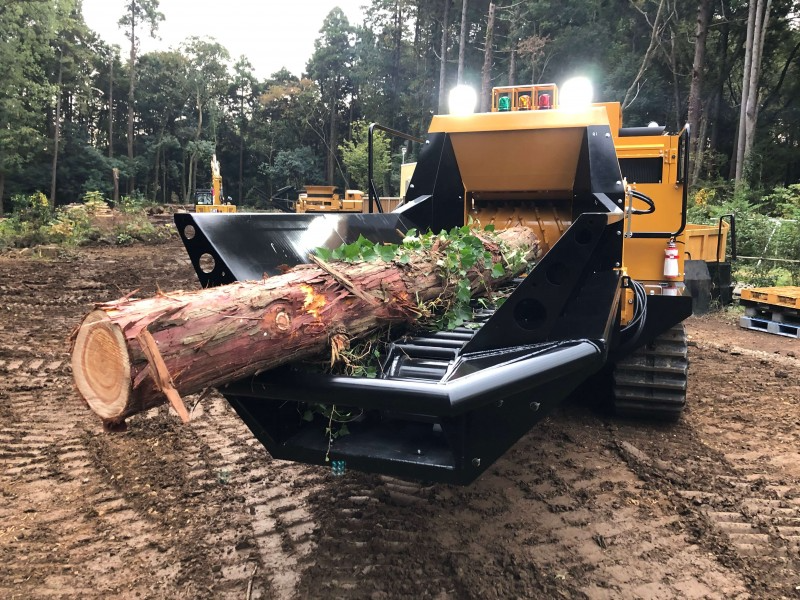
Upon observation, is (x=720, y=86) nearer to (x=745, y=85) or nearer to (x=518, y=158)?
(x=745, y=85)

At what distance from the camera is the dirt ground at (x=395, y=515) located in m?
2.63

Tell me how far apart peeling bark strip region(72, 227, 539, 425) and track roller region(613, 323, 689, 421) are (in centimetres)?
259

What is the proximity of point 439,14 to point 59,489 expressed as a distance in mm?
42041

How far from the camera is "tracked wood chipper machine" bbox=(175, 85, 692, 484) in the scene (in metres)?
2.25

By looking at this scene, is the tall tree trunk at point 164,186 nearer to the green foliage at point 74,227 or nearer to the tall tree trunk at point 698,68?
the green foliage at point 74,227

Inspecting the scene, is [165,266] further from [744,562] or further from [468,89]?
[744,562]

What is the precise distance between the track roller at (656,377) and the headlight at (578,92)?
7.05 ft

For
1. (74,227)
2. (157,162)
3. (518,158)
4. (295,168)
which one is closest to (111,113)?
(157,162)

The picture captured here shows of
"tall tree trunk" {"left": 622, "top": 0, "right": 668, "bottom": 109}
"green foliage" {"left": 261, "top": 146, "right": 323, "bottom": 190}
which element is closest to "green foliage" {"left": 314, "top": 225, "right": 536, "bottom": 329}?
"tall tree trunk" {"left": 622, "top": 0, "right": 668, "bottom": 109}

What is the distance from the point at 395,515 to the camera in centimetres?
317

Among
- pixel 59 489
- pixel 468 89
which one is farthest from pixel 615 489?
pixel 468 89

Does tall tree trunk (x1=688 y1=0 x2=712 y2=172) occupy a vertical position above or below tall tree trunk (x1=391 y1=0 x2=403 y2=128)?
below

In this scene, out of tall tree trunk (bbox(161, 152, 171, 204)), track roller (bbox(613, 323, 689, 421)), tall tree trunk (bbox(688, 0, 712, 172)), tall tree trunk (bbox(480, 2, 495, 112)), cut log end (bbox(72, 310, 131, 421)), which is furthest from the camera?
tall tree trunk (bbox(161, 152, 171, 204))

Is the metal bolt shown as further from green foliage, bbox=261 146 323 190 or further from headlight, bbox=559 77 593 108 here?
green foliage, bbox=261 146 323 190
